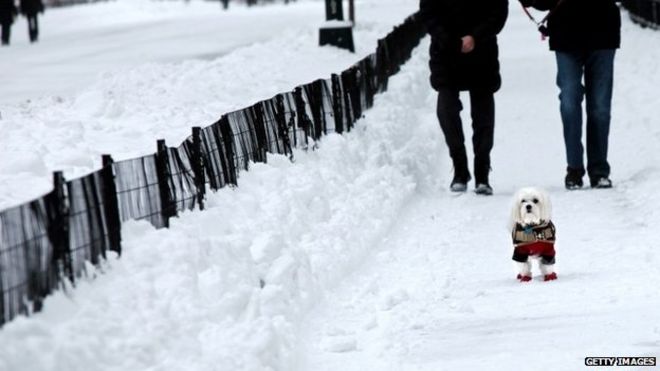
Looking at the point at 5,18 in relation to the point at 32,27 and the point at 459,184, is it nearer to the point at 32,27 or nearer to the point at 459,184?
the point at 32,27

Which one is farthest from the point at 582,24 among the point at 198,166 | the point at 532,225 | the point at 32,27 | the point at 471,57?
the point at 32,27

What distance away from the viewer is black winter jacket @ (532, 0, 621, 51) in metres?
10.9

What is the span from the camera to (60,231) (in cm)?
575

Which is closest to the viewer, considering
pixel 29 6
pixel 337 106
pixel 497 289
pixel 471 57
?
pixel 497 289

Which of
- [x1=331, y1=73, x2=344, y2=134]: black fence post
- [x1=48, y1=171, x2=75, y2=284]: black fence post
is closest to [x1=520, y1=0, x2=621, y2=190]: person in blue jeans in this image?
[x1=331, y1=73, x2=344, y2=134]: black fence post

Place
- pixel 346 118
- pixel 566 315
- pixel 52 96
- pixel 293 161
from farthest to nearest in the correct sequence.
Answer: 1. pixel 52 96
2. pixel 346 118
3. pixel 293 161
4. pixel 566 315

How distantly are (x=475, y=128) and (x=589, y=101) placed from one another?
0.91 meters

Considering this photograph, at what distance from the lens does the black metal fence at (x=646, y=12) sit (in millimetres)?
26391

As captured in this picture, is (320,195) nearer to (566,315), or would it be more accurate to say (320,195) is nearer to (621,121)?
(566,315)

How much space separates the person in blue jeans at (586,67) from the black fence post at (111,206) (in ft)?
17.1

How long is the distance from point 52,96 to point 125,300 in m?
11.7

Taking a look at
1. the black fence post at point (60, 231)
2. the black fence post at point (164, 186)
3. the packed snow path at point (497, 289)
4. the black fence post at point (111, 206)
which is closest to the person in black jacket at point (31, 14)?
the packed snow path at point (497, 289)

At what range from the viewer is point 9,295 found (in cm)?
515

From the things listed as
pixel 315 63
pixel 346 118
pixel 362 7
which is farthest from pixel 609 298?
pixel 362 7
